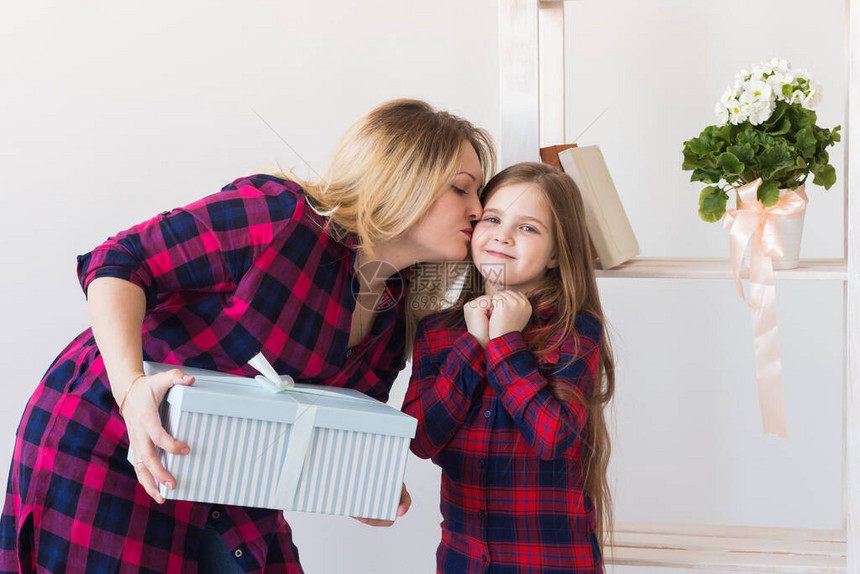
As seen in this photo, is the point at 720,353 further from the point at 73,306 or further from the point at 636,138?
the point at 73,306

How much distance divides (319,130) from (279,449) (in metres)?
1.36

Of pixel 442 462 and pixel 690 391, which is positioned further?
pixel 690 391

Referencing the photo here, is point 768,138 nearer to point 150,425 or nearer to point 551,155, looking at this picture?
point 551,155

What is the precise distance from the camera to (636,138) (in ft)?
7.77

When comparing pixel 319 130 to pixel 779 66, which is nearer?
pixel 779 66

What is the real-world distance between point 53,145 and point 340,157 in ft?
4.07

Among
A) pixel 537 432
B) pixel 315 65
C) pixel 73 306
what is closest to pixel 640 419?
pixel 537 432

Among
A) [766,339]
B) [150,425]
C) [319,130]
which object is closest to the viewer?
[150,425]

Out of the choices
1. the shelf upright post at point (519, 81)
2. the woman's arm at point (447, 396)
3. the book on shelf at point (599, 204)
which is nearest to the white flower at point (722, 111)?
the book on shelf at point (599, 204)

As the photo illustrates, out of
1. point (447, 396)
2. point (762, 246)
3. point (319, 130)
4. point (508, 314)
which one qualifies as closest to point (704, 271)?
point (762, 246)

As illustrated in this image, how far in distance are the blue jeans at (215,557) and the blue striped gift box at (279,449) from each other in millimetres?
252

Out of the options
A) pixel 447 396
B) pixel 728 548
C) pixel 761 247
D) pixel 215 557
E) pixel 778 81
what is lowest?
pixel 728 548

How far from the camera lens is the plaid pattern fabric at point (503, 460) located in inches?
58.6

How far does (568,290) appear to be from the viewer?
62.2 inches
